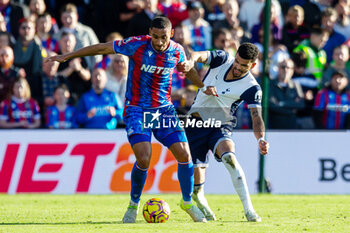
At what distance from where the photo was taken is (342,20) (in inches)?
588

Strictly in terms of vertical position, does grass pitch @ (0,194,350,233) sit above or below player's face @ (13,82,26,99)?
below

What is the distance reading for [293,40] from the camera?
1455 centimetres

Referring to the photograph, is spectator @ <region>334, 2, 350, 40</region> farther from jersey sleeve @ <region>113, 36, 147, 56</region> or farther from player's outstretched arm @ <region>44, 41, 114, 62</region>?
player's outstretched arm @ <region>44, 41, 114, 62</region>

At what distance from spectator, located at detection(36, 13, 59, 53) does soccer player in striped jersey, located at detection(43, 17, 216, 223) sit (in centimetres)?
531

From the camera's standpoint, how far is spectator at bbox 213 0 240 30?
46.8ft

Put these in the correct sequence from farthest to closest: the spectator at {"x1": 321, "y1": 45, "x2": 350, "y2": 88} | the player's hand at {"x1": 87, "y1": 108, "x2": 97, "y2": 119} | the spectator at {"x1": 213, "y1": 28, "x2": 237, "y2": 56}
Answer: the spectator at {"x1": 321, "y1": 45, "x2": 350, "y2": 88}
the spectator at {"x1": 213, "y1": 28, "x2": 237, "y2": 56}
the player's hand at {"x1": 87, "y1": 108, "x2": 97, "y2": 119}

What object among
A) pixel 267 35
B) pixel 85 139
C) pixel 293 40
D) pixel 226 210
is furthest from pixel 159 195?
pixel 293 40

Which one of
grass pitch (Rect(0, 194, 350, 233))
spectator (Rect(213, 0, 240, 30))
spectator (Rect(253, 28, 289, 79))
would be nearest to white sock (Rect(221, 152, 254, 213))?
grass pitch (Rect(0, 194, 350, 233))

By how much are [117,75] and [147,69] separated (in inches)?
185

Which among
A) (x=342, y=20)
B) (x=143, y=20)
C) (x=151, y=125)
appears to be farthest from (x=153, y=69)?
(x=342, y=20)

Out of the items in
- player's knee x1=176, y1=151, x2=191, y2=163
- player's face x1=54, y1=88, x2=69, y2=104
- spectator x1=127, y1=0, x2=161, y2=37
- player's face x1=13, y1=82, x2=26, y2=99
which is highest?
spectator x1=127, y1=0, x2=161, y2=37

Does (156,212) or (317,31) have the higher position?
(317,31)

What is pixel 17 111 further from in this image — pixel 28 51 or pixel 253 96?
pixel 253 96

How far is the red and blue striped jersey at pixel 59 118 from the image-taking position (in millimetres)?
12805
